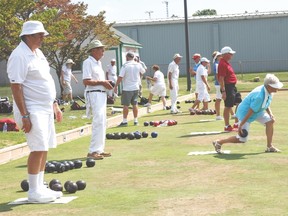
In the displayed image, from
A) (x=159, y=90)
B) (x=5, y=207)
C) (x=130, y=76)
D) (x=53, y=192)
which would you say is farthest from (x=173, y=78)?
(x=5, y=207)

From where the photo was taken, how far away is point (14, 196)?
7727 millimetres

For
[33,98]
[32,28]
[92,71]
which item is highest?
[32,28]

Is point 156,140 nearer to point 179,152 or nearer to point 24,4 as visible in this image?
point 179,152

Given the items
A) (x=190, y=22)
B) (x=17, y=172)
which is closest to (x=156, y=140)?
(x=17, y=172)

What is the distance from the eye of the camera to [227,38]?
5966 centimetres

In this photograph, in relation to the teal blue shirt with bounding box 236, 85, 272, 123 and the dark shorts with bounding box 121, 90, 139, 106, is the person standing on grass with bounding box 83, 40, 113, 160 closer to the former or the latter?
the teal blue shirt with bounding box 236, 85, 272, 123

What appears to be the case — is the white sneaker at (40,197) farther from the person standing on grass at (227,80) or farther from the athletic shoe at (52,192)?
the person standing on grass at (227,80)

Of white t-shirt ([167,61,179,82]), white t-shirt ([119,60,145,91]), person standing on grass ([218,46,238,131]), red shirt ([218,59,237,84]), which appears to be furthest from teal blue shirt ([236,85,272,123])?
white t-shirt ([167,61,179,82])

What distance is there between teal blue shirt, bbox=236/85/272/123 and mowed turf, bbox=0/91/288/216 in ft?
1.98

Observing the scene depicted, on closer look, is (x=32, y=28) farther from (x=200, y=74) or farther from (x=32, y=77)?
(x=200, y=74)

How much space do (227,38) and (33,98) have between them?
53.4 meters

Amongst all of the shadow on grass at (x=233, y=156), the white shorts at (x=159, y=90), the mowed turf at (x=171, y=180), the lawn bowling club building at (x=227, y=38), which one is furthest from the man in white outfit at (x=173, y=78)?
the lawn bowling club building at (x=227, y=38)

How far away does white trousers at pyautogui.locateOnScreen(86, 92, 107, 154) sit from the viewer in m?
10.6

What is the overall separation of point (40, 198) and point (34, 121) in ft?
2.69
